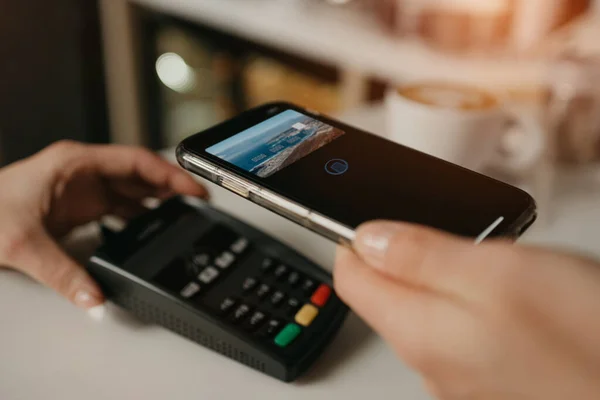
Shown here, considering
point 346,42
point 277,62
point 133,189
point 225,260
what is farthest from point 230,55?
point 225,260

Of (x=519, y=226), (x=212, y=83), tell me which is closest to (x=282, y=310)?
(x=519, y=226)

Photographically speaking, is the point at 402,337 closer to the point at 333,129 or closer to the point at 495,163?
Answer: the point at 333,129

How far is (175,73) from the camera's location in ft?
4.86

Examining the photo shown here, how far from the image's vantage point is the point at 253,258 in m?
0.47

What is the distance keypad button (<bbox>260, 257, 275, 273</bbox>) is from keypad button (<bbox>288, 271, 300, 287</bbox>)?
0.02 meters

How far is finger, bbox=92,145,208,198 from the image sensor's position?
52 centimetres

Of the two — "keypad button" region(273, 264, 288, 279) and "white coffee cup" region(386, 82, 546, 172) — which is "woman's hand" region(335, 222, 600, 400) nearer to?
"keypad button" region(273, 264, 288, 279)

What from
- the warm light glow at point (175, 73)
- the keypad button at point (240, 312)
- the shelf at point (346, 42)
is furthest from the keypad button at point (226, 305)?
the warm light glow at point (175, 73)

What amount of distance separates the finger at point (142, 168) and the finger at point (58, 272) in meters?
0.09

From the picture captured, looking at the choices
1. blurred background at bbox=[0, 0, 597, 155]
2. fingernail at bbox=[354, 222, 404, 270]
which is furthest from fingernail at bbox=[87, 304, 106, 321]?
blurred background at bbox=[0, 0, 597, 155]

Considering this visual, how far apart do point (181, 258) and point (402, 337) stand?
0.21m

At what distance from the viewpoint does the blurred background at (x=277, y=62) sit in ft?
2.38

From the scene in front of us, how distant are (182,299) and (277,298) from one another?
0.07m

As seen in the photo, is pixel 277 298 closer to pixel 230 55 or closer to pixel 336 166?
pixel 336 166
